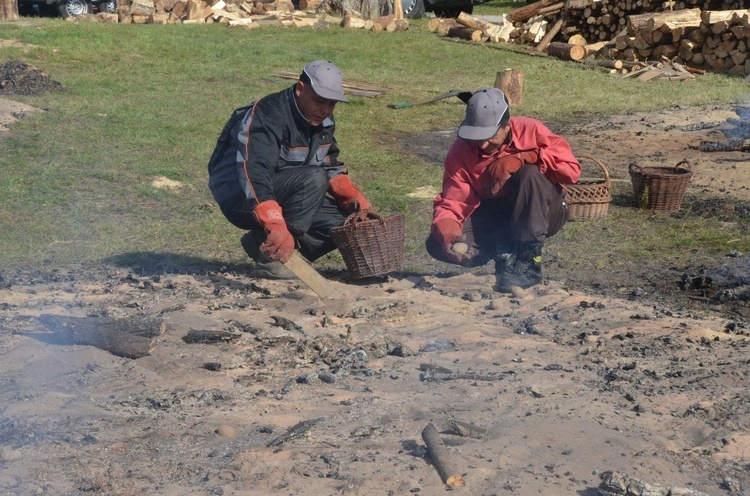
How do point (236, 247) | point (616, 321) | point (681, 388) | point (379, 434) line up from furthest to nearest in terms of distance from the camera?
point (236, 247) → point (616, 321) → point (681, 388) → point (379, 434)

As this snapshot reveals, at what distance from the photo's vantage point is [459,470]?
3.50 meters

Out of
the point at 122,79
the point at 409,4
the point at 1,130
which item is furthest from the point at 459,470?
the point at 409,4

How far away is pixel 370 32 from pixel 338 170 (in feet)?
50.7

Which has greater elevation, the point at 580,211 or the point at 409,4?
the point at 409,4

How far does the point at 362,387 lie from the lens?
4441 millimetres

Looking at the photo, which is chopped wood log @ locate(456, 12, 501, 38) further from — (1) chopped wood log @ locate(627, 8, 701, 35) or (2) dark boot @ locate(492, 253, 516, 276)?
(2) dark boot @ locate(492, 253, 516, 276)

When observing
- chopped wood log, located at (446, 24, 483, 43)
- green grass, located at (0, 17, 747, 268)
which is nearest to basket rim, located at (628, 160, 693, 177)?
green grass, located at (0, 17, 747, 268)

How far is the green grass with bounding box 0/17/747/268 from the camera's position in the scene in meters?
7.80

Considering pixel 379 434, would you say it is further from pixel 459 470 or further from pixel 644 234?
pixel 644 234

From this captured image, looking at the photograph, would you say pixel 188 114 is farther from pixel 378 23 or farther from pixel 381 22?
pixel 381 22

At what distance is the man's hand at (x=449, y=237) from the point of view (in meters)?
5.97

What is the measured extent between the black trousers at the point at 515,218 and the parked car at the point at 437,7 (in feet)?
59.1

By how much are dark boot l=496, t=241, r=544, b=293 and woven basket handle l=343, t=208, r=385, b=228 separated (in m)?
0.90

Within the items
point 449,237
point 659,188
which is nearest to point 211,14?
point 659,188
